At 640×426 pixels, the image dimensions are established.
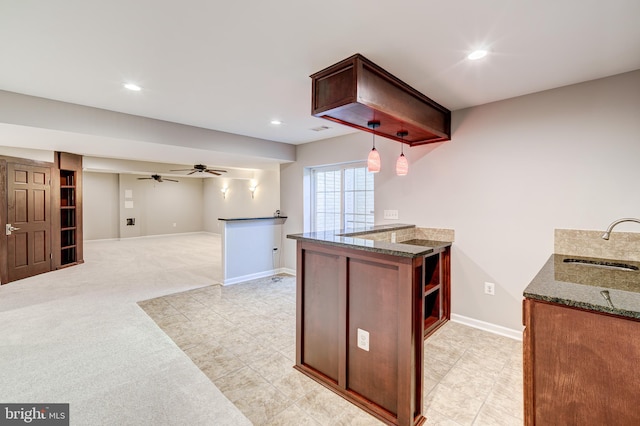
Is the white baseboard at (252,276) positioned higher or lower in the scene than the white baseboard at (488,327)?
higher

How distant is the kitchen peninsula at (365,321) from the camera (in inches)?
67.7

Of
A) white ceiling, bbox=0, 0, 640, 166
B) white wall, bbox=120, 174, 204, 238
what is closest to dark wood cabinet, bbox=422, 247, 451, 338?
white ceiling, bbox=0, 0, 640, 166

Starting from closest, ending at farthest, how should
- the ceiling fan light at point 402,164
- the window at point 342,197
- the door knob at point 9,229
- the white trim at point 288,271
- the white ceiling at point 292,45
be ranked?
the white ceiling at point 292,45
the ceiling fan light at point 402,164
the window at point 342,197
the door knob at point 9,229
the white trim at point 288,271

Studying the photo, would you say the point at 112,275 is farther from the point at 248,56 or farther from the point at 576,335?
the point at 576,335

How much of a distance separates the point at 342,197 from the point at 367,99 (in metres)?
2.80

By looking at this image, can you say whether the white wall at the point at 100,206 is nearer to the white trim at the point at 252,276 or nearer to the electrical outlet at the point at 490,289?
the white trim at the point at 252,276

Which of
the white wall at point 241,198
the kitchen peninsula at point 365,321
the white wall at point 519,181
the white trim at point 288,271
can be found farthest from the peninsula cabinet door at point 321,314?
the white wall at point 241,198

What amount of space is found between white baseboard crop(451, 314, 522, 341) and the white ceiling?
2427 millimetres

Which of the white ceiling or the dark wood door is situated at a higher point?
the white ceiling

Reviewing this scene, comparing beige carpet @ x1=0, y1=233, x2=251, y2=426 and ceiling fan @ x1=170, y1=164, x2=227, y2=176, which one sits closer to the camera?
beige carpet @ x1=0, y1=233, x2=251, y2=426

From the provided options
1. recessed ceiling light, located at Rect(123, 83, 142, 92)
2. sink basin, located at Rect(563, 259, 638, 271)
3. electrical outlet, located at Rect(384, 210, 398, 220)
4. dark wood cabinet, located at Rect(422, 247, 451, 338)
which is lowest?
dark wood cabinet, located at Rect(422, 247, 451, 338)

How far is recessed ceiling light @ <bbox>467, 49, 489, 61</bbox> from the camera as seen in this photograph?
6.67 feet

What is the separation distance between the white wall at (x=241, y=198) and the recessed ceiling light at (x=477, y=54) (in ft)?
19.5

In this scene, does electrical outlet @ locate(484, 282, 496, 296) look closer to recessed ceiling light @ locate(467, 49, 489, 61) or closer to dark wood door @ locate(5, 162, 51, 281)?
recessed ceiling light @ locate(467, 49, 489, 61)
